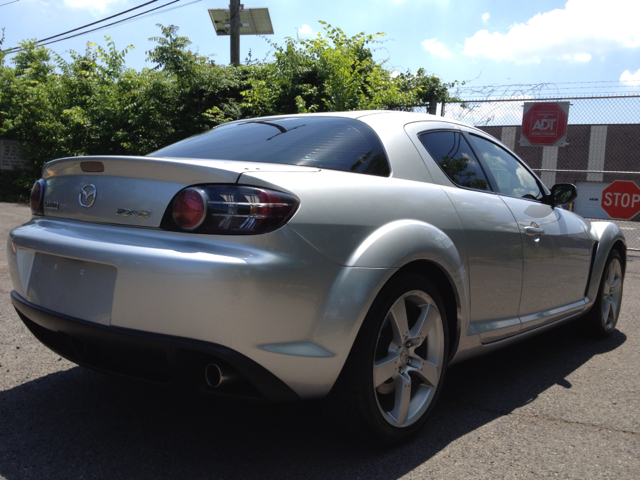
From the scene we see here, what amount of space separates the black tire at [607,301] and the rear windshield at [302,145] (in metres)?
2.66

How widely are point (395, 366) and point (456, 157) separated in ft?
4.30

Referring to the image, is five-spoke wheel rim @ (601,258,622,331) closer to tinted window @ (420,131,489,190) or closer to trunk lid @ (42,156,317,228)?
tinted window @ (420,131,489,190)

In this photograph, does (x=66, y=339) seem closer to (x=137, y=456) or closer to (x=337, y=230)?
(x=137, y=456)

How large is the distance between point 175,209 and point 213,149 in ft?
2.78

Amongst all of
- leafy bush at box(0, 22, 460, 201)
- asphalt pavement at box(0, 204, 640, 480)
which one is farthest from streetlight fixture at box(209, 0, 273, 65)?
asphalt pavement at box(0, 204, 640, 480)

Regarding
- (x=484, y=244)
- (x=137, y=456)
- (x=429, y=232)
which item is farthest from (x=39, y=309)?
(x=484, y=244)

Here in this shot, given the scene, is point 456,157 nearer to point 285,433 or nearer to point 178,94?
point 285,433

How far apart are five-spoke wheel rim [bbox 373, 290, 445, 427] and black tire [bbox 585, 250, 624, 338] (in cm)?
237

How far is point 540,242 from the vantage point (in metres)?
3.42

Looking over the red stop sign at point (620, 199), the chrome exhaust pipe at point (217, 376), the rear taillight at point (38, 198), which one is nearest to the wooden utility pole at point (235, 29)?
the red stop sign at point (620, 199)

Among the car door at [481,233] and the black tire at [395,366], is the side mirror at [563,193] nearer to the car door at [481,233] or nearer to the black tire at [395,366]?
the car door at [481,233]

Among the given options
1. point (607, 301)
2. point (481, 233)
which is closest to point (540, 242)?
point (481, 233)

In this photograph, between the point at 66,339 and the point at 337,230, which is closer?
the point at 337,230

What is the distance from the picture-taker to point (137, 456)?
232 centimetres
